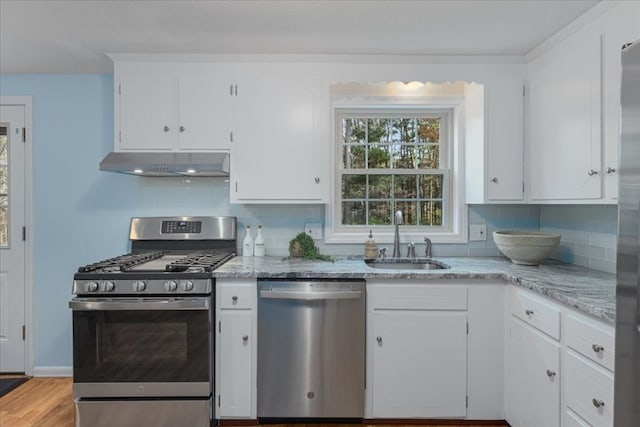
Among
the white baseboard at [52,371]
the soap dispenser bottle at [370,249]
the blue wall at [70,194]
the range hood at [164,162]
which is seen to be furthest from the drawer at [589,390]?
the white baseboard at [52,371]

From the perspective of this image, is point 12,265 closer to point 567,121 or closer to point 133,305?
point 133,305

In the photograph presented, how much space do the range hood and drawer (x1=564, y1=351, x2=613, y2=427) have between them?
2.03m

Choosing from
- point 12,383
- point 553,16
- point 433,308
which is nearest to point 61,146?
point 12,383

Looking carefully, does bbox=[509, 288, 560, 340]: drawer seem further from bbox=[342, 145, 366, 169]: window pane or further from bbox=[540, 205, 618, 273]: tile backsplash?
bbox=[342, 145, 366, 169]: window pane

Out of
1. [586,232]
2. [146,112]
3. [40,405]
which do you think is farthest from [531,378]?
[40,405]

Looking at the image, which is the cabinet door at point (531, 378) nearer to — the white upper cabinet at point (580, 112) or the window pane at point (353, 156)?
the white upper cabinet at point (580, 112)

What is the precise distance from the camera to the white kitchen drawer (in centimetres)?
163

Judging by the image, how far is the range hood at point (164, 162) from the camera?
98.8 inches

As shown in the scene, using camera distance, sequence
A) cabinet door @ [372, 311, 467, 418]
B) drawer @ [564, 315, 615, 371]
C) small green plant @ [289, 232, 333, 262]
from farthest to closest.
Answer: small green plant @ [289, 232, 333, 262] → cabinet door @ [372, 311, 467, 418] → drawer @ [564, 315, 615, 371]

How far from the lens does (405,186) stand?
314 centimetres

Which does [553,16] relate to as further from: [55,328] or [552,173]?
[55,328]

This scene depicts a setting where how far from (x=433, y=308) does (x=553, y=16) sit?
1.62 meters

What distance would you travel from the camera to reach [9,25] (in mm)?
2240

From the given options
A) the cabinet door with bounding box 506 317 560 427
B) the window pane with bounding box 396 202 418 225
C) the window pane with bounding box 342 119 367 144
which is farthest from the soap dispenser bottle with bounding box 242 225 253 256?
the cabinet door with bounding box 506 317 560 427
